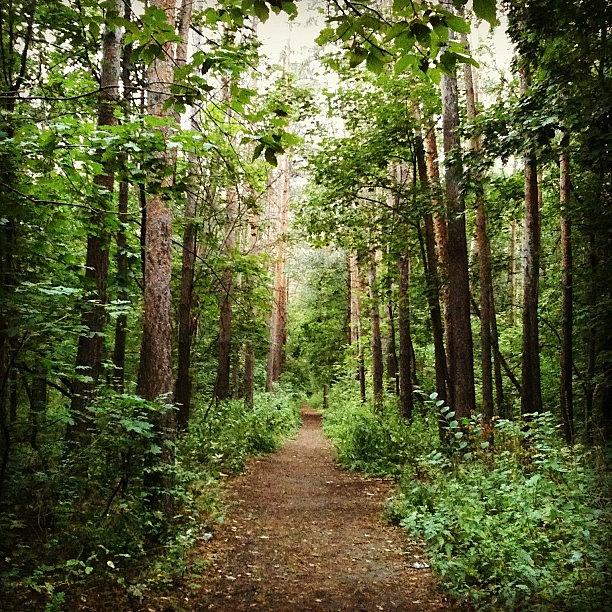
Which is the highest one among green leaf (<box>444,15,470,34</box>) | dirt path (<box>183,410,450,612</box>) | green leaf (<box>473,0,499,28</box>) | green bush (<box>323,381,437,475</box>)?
green leaf (<box>444,15,470,34</box>)

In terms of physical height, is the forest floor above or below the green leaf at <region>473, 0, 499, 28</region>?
below

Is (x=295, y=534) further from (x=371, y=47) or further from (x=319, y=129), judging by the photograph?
(x=319, y=129)

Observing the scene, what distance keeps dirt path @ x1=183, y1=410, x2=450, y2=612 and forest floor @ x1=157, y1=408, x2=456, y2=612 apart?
11 millimetres

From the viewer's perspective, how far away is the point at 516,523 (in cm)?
543

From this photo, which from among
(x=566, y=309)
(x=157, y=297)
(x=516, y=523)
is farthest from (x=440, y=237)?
(x=516, y=523)

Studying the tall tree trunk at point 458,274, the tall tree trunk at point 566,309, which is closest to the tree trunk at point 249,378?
the tall tree trunk at point 458,274

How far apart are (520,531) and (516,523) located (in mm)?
212

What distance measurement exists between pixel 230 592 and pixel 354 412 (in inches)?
554

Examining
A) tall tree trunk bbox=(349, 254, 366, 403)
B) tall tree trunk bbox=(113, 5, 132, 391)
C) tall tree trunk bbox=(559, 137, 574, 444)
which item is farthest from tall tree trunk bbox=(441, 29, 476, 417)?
tall tree trunk bbox=(349, 254, 366, 403)

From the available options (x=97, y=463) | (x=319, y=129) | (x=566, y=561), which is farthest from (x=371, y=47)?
(x=319, y=129)

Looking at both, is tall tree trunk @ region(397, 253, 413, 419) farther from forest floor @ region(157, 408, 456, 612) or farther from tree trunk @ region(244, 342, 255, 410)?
tree trunk @ region(244, 342, 255, 410)

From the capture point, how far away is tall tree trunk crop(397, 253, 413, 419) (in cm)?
1396

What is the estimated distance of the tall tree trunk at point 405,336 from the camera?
13961mm

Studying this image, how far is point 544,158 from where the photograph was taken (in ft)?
22.3
